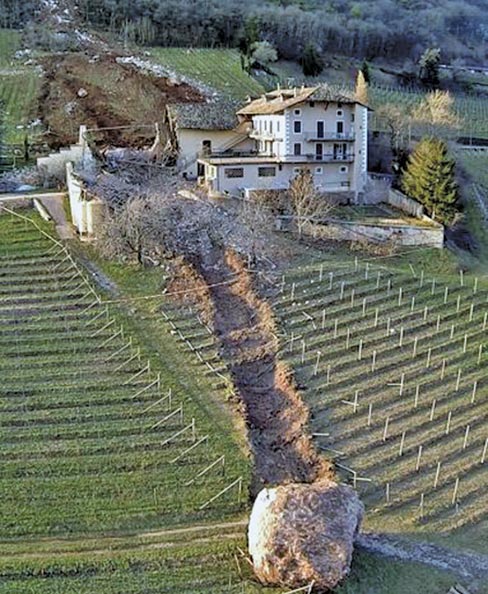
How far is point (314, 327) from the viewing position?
33.2 metres

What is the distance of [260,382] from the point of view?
1195 inches

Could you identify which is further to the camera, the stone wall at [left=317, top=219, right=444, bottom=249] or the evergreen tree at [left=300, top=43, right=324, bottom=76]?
the evergreen tree at [left=300, top=43, right=324, bottom=76]

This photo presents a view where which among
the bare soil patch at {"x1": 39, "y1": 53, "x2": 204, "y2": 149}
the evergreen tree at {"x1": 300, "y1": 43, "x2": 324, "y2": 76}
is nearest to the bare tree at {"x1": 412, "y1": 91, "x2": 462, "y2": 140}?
the bare soil patch at {"x1": 39, "y1": 53, "x2": 204, "y2": 149}

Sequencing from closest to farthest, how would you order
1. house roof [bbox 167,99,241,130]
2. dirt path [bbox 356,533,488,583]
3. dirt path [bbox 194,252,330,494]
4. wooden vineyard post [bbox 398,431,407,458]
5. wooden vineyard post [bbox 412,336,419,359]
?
dirt path [bbox 356,533,488,583] → dirt path [bbox 194,252,330,494] → wooden vineyard post [bbox 398,431,407,458] → wooden vineyard post [bbox 412,336,419,359] → house roof [bbox 167,99,241,130]

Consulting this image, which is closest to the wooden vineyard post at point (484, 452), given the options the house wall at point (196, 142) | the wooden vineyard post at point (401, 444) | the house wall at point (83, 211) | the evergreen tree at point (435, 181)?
the wooden vineyard post at point (401, 444)

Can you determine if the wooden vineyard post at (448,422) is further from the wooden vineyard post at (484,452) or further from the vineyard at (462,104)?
the vineyard at (462,104)

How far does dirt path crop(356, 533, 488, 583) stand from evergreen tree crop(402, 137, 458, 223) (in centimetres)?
2638

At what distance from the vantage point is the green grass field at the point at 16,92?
60.0 m

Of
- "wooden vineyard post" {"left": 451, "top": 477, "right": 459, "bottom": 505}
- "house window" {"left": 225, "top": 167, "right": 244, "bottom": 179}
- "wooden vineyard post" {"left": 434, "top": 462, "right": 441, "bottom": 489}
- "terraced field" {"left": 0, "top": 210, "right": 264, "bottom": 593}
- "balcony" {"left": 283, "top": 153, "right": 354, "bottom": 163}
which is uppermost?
"balcony" {"left": 283, "top": 153, "right": 354, "bottom": 163}

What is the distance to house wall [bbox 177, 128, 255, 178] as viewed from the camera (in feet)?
166

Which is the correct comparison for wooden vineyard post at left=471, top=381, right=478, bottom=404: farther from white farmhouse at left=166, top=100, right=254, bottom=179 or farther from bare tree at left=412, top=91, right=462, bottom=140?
bare tree at left=412, top=91, right=462, bottom=140

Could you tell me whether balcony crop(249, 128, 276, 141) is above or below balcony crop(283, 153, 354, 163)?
above

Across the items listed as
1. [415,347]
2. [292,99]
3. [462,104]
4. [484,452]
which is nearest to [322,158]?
[292,99]

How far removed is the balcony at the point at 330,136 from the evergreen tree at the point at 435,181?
4.34 metres
